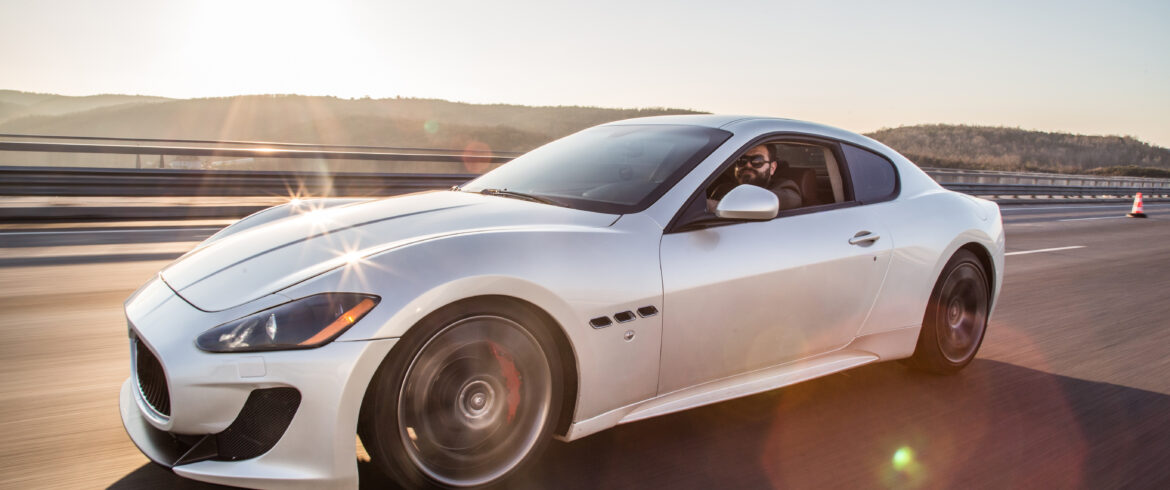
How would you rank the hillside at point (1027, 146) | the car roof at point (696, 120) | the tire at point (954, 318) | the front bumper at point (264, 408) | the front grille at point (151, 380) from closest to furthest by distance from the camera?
1. the front bumper at point (264, 408)
2. the front grille at point (151, 380)
3. the car roof at point (696, 120)
4. the tire at point (954, 318)
5. the hillside at point (1027, 146)

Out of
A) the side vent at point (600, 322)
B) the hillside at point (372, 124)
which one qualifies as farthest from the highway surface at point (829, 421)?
the hillside at point (372, 124)

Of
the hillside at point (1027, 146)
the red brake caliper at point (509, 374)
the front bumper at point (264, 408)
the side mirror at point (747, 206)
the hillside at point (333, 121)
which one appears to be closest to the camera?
the front bumper at point (264, 408)

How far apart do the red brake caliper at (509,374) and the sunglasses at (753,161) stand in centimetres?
155

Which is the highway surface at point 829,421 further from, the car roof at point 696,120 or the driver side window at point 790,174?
the car roof at point 696,120

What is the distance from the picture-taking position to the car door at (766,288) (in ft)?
10.1

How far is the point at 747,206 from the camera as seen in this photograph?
322 centimetres

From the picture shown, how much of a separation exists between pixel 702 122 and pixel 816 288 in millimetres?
1014

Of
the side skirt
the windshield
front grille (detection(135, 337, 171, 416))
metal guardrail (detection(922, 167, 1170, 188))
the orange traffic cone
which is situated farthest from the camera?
metal guardrail (detection(922, 167, 1170, 188))

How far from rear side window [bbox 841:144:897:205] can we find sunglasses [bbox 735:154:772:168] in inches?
20.5

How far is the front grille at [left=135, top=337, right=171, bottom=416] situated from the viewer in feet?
7.93

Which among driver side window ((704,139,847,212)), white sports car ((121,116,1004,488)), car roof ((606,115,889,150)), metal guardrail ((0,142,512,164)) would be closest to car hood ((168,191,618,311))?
white sports car ((121,116,1004,488))

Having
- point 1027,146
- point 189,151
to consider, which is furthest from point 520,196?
point 1027,146

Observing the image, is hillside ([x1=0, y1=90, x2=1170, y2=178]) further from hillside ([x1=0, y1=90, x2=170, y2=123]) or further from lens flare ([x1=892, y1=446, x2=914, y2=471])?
lens flare ([x1=892, y1=446, x2=914, y2=471])

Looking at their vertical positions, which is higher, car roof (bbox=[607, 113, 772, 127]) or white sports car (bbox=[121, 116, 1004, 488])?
car roof (bbox=[607, 113, 772, 127])
